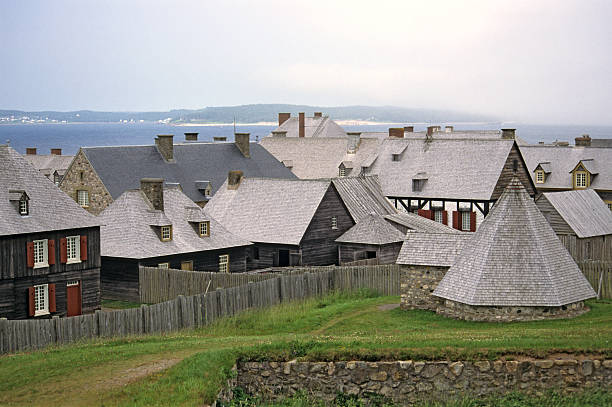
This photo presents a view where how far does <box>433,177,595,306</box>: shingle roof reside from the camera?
1226 inches

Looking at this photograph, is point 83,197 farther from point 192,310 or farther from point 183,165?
point 192,310

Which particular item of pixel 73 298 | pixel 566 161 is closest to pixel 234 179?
pixel 73 298

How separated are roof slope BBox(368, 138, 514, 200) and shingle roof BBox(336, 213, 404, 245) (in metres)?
13.0

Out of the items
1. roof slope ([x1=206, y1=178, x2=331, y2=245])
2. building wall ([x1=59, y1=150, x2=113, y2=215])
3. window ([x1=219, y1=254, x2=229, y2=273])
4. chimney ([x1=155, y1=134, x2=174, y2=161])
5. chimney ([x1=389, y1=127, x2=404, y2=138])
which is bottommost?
window ([x1=219, y1=254, x2=229, y2=273])

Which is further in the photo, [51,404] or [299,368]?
[299,368]

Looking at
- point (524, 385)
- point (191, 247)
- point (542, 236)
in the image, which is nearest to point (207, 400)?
point (524, 385)

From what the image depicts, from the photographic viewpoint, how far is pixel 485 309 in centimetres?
3130

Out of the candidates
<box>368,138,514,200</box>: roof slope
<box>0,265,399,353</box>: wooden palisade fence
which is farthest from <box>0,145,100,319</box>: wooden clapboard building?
<box>368,138,514,200</box>: roof slope

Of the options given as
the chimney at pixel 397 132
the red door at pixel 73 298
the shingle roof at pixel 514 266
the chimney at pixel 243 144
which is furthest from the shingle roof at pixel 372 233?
the chimney at pixel 397 132

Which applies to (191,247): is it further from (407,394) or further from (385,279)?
(407,394)

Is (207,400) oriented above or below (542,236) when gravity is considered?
below

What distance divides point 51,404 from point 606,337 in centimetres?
1421

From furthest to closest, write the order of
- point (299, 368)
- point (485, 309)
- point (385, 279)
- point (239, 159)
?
point (239, 159) → point (385, 279) → point (485, 309) → point (299, 368)

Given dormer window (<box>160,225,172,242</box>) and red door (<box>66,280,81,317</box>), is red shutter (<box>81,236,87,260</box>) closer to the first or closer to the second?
red door (<box>66,280,81,317</box>)
